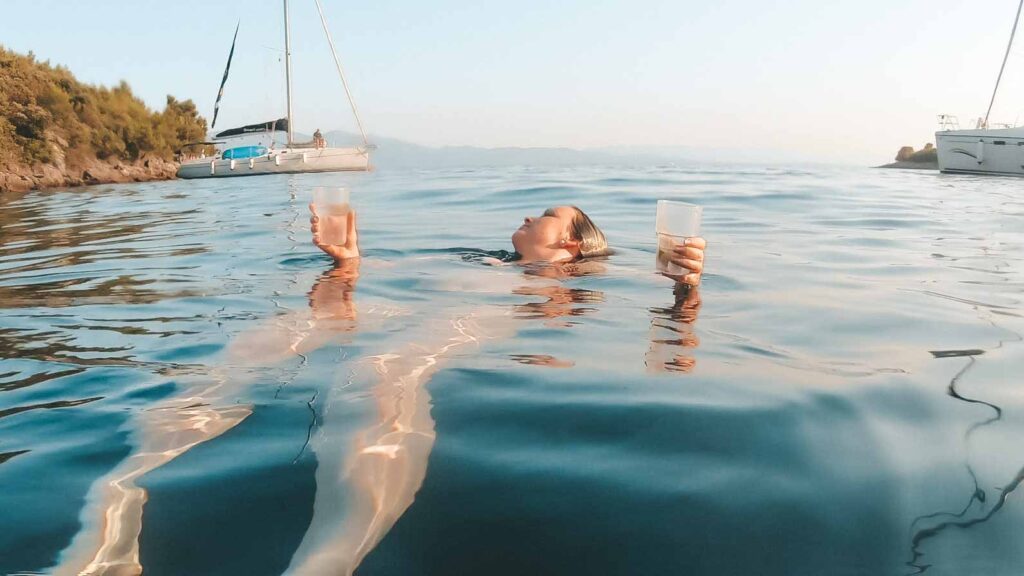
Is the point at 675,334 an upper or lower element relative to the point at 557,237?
lower

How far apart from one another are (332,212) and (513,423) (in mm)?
2352

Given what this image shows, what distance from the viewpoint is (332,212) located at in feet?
12.9

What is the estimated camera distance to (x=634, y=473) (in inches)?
64.3

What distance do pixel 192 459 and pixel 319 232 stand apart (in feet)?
8.05

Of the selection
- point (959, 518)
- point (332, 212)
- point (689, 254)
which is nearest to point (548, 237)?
point (332, 212)

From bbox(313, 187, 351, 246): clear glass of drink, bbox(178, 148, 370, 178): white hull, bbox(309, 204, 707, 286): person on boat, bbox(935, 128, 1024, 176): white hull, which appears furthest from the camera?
bbox(178, 148, 370, 178): white hull

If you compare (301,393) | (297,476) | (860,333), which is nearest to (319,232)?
(301,393)

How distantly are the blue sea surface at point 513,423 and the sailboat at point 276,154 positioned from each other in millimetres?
27442

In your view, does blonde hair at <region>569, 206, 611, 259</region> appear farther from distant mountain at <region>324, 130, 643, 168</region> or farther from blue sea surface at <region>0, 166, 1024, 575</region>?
distant mountain at <region>324, 130, 643, 168</region>

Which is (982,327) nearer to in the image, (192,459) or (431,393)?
(431,393)

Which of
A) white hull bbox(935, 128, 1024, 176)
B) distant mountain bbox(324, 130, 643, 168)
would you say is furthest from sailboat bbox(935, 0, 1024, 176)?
distant mountain bbox(324, 130, 643, 168)

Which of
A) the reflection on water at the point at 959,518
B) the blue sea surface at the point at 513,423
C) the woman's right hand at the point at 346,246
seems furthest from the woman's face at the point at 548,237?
the reflection on water at the point at 959,518

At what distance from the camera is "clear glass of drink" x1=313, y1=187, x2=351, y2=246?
3689 mm

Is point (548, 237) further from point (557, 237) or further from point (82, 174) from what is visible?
point (82, 174)
